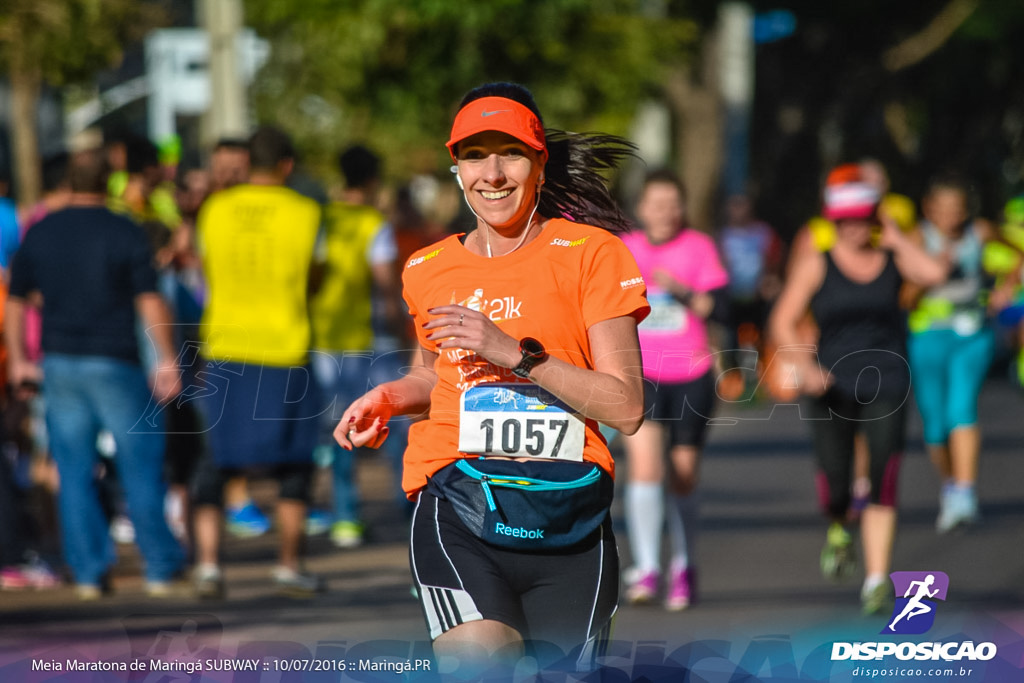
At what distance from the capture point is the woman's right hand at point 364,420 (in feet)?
13.2

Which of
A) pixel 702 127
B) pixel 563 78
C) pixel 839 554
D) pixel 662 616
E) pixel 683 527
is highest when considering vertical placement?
pixel 702 127

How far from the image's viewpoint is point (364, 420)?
406 cm

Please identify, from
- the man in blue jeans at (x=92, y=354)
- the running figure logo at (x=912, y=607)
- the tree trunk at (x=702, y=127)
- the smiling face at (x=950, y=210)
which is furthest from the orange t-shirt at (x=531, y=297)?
the tree trunk at (x=702, y=127)

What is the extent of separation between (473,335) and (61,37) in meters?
9.40

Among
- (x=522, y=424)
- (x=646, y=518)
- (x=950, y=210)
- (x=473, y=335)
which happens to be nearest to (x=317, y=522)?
(x=646, y=518)

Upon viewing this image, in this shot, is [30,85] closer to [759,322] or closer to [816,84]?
[759,322]

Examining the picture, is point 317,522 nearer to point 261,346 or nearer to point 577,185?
point 261,346

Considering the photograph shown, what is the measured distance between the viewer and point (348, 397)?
32.4 feet

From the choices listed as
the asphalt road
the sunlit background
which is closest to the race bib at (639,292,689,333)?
the asphalt road

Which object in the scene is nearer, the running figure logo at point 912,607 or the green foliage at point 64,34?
the running figure logo at point 912,607

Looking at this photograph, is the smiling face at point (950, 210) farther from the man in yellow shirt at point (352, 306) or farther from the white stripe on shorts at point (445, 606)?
the white stripe on shorts at point (445, 606)

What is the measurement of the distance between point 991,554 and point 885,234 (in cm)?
203

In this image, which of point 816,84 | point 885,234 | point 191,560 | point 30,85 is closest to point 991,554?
point 885,234

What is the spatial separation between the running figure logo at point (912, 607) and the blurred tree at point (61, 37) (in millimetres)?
8371
